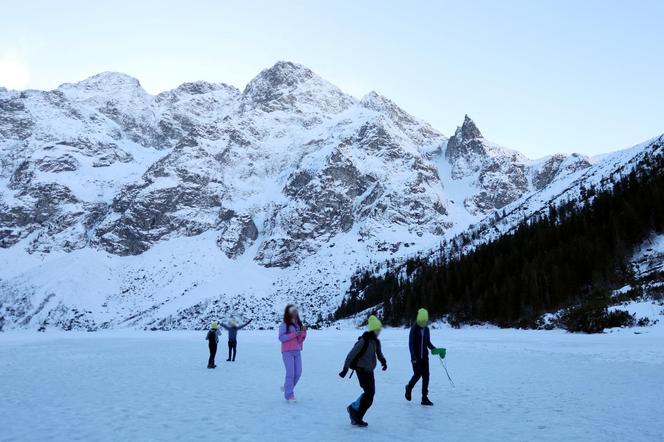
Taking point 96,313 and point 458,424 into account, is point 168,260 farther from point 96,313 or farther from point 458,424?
point 458,424

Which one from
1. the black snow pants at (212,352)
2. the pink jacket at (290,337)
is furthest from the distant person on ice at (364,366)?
the black snow pants at (212,352)

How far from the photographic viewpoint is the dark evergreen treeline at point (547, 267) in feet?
173

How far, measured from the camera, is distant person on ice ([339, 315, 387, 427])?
892 cm

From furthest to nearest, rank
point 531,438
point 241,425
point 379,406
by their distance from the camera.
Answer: point 379,406, point 241,425, point 531,438

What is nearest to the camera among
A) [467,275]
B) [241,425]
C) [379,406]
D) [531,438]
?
[531,438]

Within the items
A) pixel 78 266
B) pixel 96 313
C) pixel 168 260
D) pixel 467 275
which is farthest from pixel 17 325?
pixel 467 275

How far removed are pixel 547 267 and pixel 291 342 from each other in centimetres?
5436

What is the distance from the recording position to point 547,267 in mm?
58625

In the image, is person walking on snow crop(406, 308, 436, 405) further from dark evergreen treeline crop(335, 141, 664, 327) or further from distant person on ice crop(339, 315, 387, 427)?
dark evergreen treeline crop(335, 141, 664, 327)

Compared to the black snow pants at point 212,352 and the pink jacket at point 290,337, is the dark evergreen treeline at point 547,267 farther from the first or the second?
the pink jacket at point 290,337

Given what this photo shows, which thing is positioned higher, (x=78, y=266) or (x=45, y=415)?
(x=78, y=266)

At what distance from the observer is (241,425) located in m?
8.96

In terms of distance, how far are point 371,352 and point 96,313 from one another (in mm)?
162764

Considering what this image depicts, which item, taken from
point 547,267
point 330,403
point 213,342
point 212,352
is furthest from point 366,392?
point 547,267
